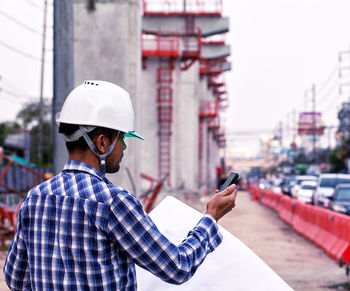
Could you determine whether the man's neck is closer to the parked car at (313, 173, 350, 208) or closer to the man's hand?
the man's hand

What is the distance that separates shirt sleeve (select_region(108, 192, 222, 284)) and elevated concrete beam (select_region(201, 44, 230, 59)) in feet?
191

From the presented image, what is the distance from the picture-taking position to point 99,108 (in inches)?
105

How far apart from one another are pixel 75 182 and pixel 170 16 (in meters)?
48.7

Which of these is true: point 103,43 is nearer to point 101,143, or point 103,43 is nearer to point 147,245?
point 101,143

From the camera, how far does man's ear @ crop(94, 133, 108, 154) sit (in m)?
2.68

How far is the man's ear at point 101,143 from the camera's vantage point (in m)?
2.68

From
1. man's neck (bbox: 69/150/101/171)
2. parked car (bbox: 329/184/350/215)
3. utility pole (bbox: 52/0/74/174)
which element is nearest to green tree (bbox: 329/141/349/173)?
parked car (bbox: 329/184/350/215)

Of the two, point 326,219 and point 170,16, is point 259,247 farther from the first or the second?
point 170,16

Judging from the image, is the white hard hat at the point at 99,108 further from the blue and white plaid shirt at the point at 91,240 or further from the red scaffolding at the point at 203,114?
the red scaffolding at the point at 203,114

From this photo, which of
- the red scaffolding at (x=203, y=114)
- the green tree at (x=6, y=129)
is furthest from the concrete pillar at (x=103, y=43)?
the green tree at (x=6, y=129)

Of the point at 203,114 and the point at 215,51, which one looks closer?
the point at 215,51

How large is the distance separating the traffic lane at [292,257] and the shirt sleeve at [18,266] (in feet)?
25.3

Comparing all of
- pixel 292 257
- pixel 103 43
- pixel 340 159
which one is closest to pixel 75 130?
pixel 103 43

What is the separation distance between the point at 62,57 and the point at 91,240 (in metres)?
8.31
